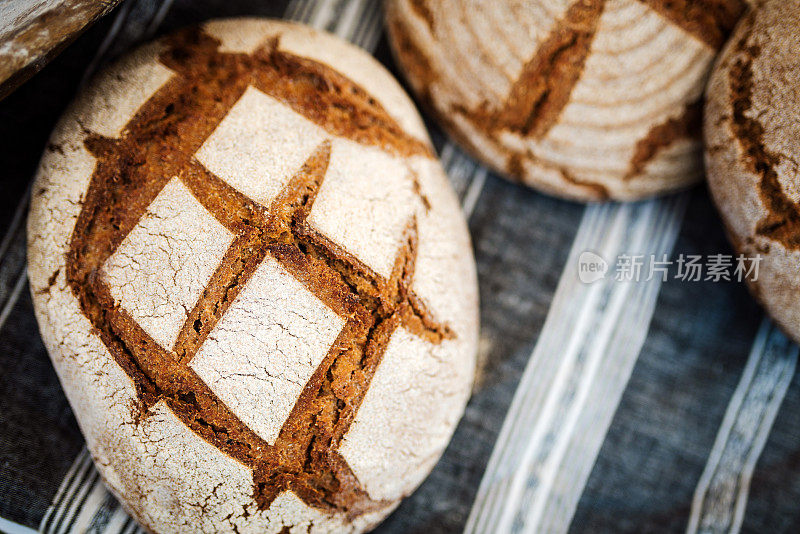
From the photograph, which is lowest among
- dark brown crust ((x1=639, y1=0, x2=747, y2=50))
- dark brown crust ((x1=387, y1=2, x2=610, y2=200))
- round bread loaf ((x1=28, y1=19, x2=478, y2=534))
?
round bread loaf ((x1=28, y1=19, x2=478, y2=534))

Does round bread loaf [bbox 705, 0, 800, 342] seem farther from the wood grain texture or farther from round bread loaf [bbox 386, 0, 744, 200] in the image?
the wood grain texture

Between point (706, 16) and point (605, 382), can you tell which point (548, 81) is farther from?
point (605, 382)

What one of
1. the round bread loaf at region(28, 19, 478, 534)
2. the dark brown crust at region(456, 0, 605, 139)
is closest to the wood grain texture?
the round bread loaf at region(28, 19, 478, 534)

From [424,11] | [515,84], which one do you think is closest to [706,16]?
[515,84]

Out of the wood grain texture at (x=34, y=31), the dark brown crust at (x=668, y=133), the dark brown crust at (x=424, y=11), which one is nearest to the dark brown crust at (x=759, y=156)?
the dark brown crust at (x=668, y=133)

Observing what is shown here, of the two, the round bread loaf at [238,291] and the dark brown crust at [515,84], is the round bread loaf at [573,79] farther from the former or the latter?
the round bread loaf at [238,291]

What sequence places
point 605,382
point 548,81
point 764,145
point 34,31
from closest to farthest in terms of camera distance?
point 34,31
point 764,145
point 548,81
point 605,382

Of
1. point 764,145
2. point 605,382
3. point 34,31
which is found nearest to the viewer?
point 34,31
